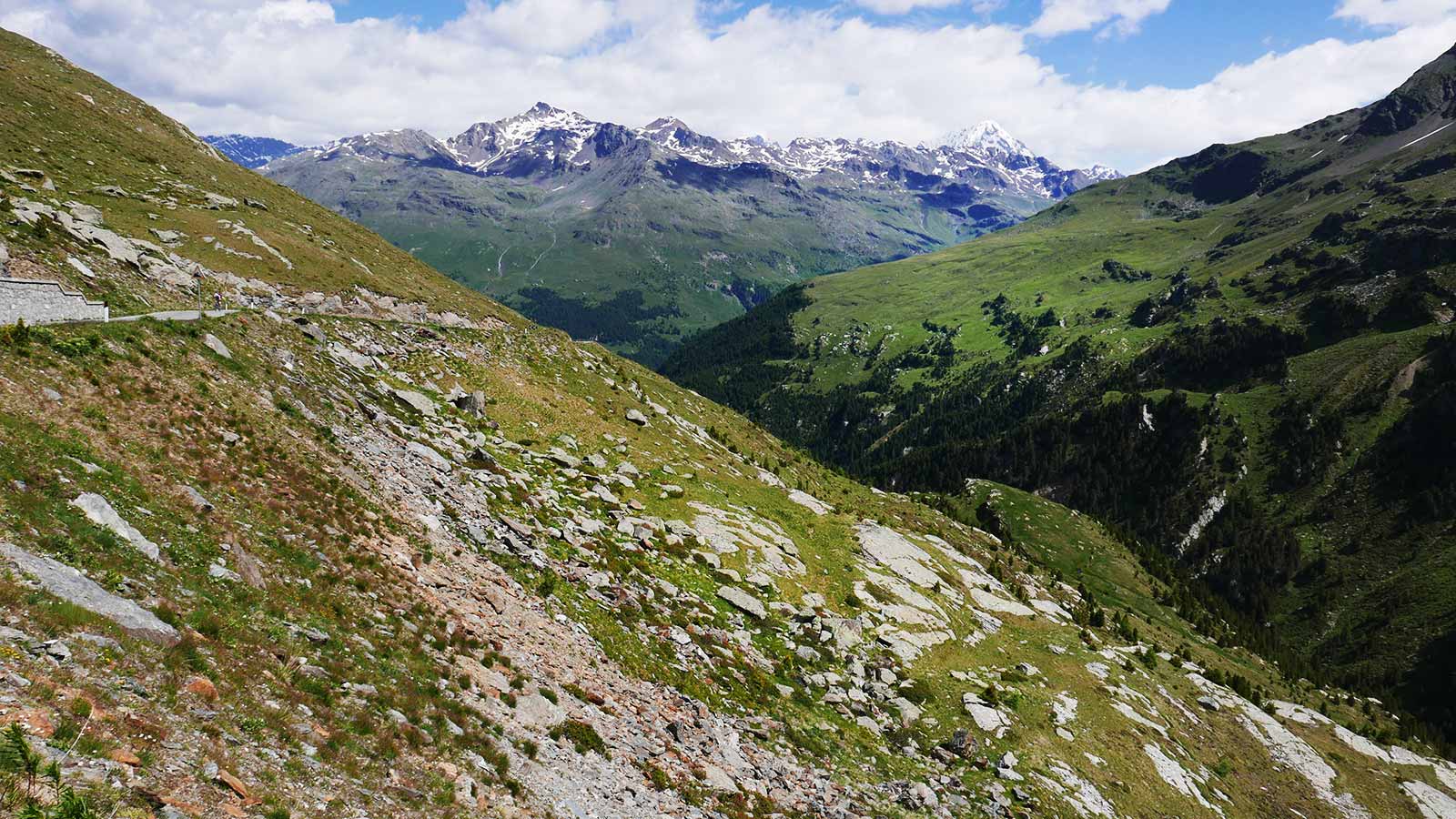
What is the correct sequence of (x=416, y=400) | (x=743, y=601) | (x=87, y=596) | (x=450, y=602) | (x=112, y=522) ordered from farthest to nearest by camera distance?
(x=416, y=400) < (x=743, y=601) < (x=450, y=602) < (x=112, y=522) < (x=87, y=596)

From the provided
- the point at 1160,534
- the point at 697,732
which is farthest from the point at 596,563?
the point at 1160,534

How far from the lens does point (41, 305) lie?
25469mm

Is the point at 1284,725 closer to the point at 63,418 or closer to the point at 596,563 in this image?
the point at 596,563

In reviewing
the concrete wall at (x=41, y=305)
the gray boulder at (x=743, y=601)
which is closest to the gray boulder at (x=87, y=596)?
the concrete wall at (x=41, y=305)

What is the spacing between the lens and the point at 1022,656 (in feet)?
143

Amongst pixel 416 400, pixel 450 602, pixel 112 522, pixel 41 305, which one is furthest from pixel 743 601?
pixel 41 305

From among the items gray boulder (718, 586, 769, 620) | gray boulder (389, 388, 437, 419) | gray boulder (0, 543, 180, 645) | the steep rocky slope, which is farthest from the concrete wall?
gray boulder (718, 586, 769, 620)

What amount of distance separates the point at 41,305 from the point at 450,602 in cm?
2186

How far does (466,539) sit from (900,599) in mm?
29859

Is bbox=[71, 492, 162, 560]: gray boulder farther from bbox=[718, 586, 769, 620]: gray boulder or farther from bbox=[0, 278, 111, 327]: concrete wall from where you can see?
bbox=[718, 586, 769, 620]: gray boulder

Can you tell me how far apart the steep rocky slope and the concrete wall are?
2.18 m

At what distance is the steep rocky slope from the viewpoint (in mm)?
13219

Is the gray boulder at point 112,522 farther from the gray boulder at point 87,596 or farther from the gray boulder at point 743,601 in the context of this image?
the gray boulder at point 743,601

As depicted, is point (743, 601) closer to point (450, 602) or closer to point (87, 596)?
point (450, 602)
